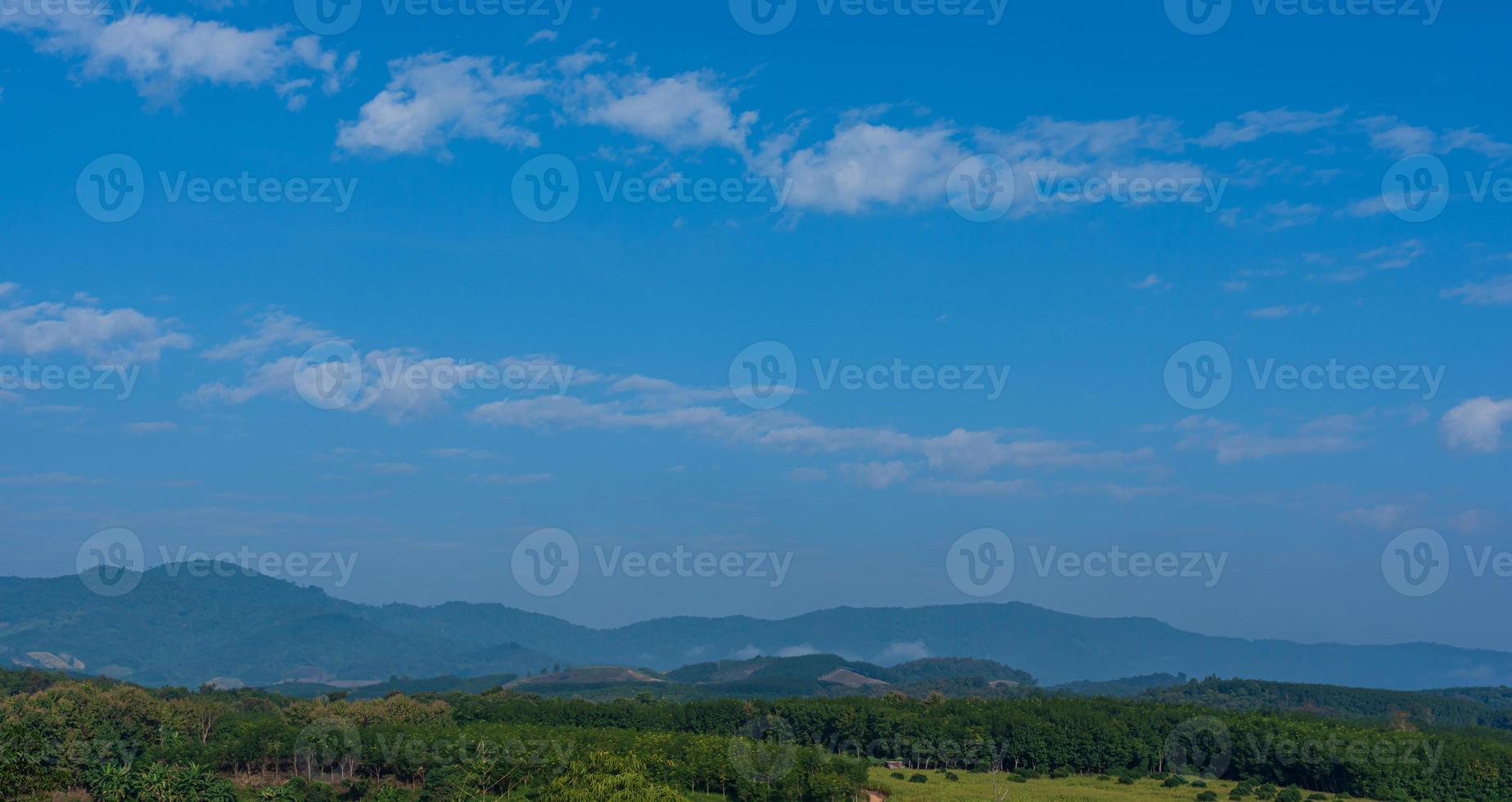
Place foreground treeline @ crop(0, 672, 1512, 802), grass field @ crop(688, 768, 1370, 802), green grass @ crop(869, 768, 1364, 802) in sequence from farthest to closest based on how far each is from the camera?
green grass @ crop(869, 768, 1364, 802) < grass field @ crop(688, 768, 1370, 802) < foreground treeline @ crop(0, 672, 1512, 802)

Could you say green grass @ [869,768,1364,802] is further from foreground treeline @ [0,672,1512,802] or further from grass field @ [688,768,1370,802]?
foreground treeline @ [0,672,1512,802]

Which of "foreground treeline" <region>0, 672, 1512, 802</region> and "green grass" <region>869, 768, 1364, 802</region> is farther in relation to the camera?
"green grass" <region>869, 768, 1364, 802</region>

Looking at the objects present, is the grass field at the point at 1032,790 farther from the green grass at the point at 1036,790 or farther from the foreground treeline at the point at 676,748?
the foreground treeline at the point at 676,748

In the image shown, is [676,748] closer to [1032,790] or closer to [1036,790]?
[1032,790]

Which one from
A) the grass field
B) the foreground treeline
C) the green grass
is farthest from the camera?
the green grass

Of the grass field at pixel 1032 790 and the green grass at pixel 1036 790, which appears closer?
the grass field at pixel 1032 790

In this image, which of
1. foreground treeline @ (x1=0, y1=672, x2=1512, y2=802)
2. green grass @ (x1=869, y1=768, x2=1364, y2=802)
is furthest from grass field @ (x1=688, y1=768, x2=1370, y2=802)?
foreground treeline @ (x1=0, y1=672, x2=1512, y2=802)

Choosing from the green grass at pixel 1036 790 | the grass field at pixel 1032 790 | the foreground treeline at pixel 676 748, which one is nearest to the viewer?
the foreground treeline at pixel 676 748

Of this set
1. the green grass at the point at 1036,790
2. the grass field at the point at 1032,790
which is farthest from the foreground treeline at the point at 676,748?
the green grass at the point at 1036,790

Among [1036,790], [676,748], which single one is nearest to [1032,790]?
[1036,790]
